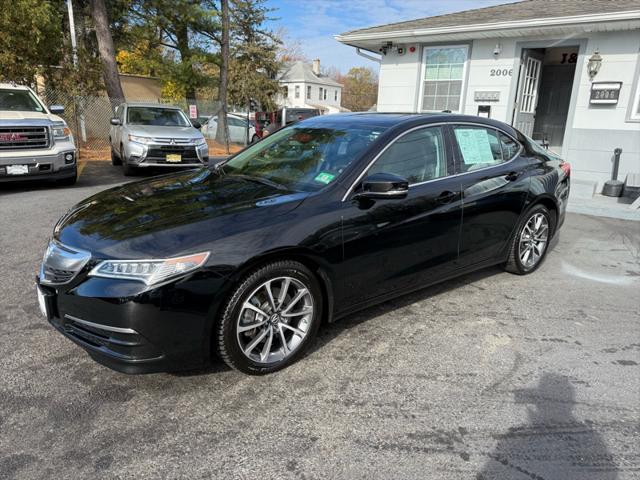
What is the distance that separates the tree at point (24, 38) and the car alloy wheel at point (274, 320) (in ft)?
40.7

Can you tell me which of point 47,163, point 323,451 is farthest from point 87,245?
point 47,163

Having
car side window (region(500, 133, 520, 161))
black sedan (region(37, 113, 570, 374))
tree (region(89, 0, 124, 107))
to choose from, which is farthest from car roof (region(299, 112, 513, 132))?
tree (region(89, 0, 124, 107))

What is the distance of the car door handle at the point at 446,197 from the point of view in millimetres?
3556

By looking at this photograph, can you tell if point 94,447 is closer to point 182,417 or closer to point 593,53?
point 182,417

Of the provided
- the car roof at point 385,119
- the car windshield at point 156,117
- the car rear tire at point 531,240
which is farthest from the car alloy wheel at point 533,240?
the car windshield at point 156,117

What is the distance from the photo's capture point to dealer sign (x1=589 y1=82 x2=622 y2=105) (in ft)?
28.6

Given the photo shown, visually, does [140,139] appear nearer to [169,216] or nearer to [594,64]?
[169,216]

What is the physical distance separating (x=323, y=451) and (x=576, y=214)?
6.93 m

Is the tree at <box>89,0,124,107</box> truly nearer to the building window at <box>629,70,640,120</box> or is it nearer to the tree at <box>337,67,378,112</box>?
the building window at <box>629,70,640,120</box>

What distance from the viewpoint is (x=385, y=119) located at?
3746mm

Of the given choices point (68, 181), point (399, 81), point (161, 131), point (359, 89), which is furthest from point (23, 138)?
point (359, 89)

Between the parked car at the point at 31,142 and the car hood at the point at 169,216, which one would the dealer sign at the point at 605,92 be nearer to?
the car hood at the point at 169,216

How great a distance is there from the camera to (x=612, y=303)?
4.09 metres

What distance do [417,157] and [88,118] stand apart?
599 inches
